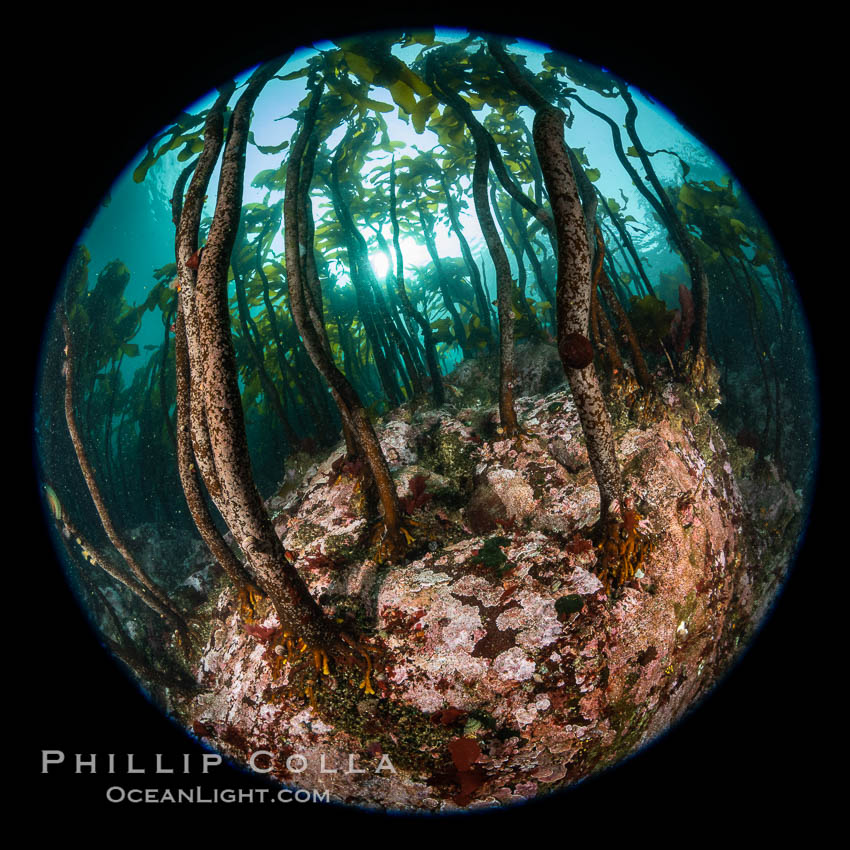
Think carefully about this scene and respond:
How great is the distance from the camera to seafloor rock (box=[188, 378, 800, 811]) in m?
2.24

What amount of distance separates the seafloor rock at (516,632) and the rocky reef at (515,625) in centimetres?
1

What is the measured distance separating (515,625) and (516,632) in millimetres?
44

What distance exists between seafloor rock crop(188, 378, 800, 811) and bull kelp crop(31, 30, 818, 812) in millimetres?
23

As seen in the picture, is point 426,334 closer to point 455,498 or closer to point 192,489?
point 455,498

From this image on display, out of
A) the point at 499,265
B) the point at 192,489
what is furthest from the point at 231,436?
the point at 499,265

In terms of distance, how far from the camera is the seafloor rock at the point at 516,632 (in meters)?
2.24

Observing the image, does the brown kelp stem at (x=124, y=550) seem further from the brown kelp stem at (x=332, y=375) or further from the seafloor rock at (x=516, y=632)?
the brown kelp stem at (x=332, y=375)

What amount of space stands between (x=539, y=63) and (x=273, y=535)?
770cm

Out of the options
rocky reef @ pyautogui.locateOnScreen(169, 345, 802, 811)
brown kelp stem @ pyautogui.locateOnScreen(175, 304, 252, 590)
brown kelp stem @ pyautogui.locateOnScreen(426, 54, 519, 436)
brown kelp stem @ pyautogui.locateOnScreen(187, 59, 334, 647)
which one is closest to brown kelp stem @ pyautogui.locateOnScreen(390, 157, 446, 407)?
brown kelp stem @ pyautogui.locateOnScreen(426, 54, 519, 436)

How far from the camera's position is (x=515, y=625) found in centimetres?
239

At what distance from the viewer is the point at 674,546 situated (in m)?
2.63

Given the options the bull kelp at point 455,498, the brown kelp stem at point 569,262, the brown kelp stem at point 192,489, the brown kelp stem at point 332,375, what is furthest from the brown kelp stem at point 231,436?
the brown kelp stem at point 569,262

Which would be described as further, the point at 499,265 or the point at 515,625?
the point at 499,265

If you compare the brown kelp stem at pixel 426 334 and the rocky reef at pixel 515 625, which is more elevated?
the brown kelp stem at pixel 426 334
